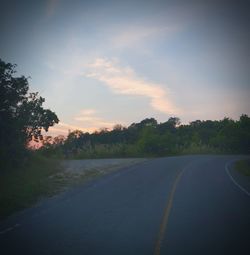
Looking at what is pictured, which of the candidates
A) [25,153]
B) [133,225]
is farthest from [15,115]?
[133,225]

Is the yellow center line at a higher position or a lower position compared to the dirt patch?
lower

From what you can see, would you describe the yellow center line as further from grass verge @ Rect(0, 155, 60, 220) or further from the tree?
the tree

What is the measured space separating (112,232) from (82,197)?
5440 mm

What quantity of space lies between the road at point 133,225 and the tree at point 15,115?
7.38 metres

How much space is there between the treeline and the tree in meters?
5.43

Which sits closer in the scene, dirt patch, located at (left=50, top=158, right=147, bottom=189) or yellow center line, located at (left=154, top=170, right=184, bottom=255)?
yellow center line, located at (left=154, top=170, right=184, bottom=255)

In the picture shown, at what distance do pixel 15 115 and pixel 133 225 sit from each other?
50.3 feet

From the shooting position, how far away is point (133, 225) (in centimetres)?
864

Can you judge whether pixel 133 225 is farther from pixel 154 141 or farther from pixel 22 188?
pixel 154 141

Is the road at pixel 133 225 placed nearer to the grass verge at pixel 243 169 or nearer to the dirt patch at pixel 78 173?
the dirt patch at pixel 78 173

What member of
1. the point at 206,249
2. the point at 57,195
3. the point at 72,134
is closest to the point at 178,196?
the point at 57,195

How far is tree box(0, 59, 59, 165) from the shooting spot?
64.0 ft

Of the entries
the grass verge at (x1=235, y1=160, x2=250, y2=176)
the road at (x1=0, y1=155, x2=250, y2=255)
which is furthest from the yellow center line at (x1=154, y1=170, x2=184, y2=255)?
the grass verge at (x1=235, y1=160, x2=250, y2=176)

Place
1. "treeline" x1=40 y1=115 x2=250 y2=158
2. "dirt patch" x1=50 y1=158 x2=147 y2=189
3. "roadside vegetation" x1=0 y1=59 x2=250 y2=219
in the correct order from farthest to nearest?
"treeline" x1=40 y1=115 x2=250 y2=158
"dirt patch" x1=50 y1=158 x2=147 y2=189
"roadside vegetation" x1=0 y1=59 x2=250 y2=219
